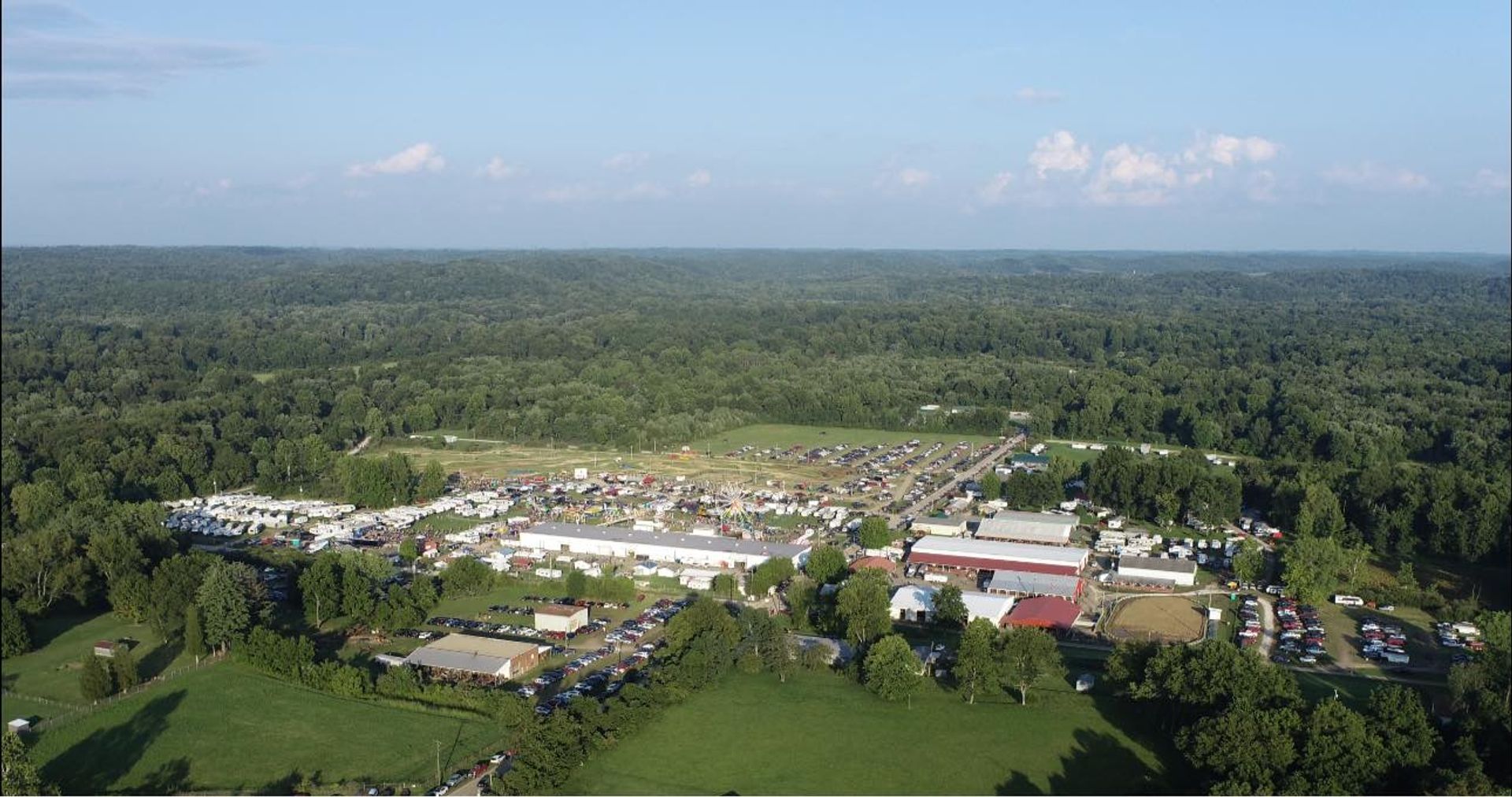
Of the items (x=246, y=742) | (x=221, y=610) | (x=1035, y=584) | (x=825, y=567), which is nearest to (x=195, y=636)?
(x=221, y=610)

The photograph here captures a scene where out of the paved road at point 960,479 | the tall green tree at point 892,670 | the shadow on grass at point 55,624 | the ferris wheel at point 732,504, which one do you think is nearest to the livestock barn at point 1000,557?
the paved road at point 960,479

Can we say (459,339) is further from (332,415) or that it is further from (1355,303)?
(1355,303)

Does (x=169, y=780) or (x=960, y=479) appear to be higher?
(x=169, y=780)

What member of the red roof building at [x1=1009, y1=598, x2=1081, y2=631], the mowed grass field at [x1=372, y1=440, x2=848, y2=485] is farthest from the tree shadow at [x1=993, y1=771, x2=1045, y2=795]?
the mowed grass field at [x1=372, y1=440, x2=848, y2=485]

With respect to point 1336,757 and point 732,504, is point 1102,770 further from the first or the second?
point 732,504

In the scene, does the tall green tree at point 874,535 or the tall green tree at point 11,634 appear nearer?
the tall green tree at point 11,634

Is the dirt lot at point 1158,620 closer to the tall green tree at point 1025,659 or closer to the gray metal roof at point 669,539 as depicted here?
the tall green tree at point 1025,659
